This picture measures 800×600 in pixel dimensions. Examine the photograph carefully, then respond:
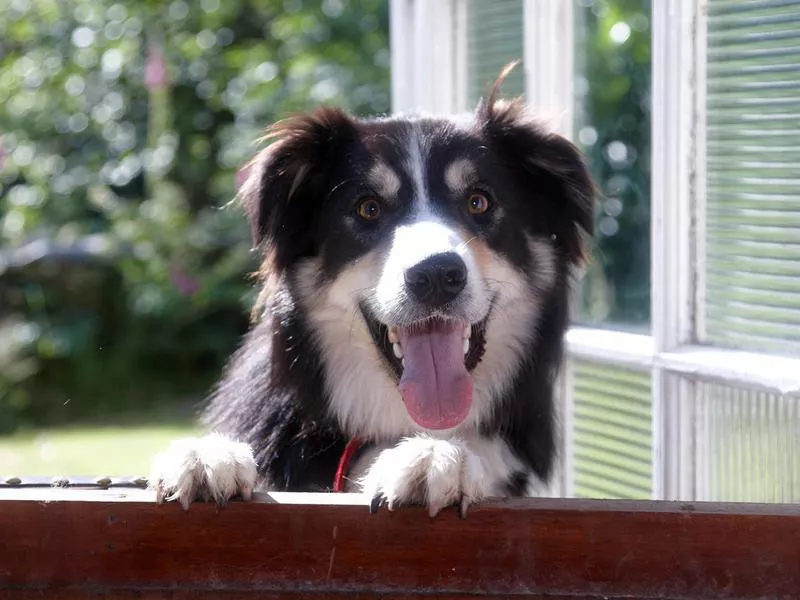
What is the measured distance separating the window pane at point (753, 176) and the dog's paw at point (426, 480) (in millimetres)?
1028

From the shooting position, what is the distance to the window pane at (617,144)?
328 cm

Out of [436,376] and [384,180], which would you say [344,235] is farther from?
[436,376]

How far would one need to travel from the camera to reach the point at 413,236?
2484mm

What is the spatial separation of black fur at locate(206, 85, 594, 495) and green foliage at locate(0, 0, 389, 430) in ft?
13.4

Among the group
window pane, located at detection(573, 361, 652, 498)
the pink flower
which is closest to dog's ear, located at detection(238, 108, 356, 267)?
window pane, located at detection(573, 361, 652, 498)

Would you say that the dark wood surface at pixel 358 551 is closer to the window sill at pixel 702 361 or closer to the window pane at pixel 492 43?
the window sill at pixel 702 361

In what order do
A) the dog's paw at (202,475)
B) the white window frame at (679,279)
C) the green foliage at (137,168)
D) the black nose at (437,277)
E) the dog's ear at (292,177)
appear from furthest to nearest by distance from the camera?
the green foliage at (137,168) → the dog's ear at (292,177) → the white window frame at (679,279) → the black nose at (437,277) → the dog's paw at (202,475)

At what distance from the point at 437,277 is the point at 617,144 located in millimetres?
1337

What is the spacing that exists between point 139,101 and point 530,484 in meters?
6.98

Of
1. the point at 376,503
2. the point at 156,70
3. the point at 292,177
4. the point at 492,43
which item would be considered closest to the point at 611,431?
the point at 292,177

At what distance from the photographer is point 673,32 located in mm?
2688

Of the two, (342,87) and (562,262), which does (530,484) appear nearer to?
(562,262)

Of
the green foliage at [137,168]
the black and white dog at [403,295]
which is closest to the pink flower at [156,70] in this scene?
the green foliage at [137,168]

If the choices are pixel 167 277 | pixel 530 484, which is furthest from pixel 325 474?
pixel 167 277
